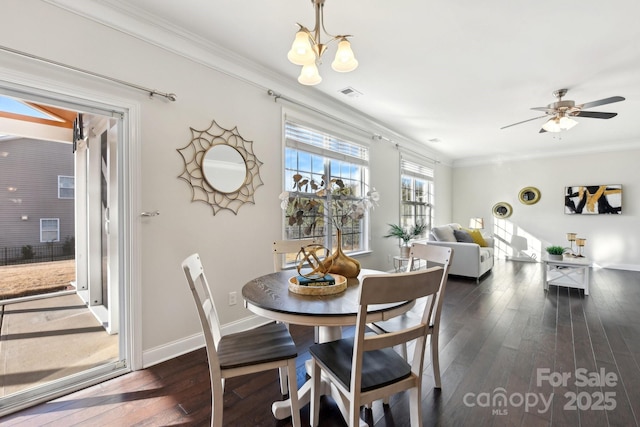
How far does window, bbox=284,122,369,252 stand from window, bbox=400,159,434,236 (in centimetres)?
131

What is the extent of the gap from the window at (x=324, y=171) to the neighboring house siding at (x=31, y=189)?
239 centimetres

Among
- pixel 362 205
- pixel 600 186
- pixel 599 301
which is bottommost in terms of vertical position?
pixel 599 301

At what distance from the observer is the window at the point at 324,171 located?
3.26m

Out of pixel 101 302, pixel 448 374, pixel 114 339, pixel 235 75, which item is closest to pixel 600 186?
pixel 448 374

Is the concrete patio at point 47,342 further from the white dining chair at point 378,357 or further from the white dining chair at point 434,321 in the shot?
the white dining chair at point 434,321

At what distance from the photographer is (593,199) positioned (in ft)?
19.2

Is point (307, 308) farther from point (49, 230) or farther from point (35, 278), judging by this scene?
point (35, 278)

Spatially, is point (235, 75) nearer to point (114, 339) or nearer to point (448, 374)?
point (114, 339)

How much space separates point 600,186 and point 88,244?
8.93 m

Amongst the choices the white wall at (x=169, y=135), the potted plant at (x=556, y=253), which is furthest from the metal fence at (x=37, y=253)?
the potted plant at (x=556, y=253)

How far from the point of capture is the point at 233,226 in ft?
8.58

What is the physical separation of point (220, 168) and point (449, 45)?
2.25 metres

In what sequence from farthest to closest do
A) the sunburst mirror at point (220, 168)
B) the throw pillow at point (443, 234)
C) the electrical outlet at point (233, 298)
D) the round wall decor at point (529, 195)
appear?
the round wall decor at point (529, 195), the throw pillow at point (443, 234), the electrical outlet at point (233, 298), the sunburst mirror at point (220, 168)

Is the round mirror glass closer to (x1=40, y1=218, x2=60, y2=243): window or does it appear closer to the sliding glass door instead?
the sliding glass door
